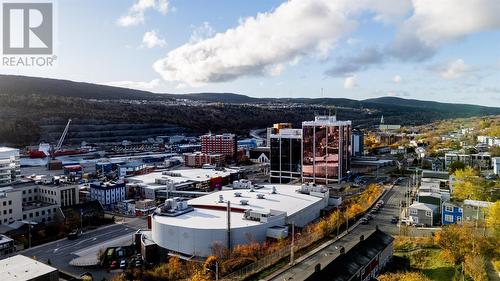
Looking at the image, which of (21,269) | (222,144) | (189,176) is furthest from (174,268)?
(222,144)

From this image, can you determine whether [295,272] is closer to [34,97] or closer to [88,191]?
[88,191]

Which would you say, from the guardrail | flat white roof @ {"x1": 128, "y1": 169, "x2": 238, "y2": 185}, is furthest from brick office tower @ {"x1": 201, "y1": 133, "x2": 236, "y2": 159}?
the guardrail

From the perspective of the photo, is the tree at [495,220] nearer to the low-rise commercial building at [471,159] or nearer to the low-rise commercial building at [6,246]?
the low-rise commercial building at [471,159]

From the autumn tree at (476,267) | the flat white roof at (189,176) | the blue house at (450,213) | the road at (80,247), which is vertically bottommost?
the road at (80,247)

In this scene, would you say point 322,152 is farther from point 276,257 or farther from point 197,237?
point 276,257

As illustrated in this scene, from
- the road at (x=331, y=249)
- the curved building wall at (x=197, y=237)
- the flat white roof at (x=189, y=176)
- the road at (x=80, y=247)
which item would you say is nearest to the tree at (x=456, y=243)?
the road at (x=331, y=249)

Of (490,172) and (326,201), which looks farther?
(490,172)

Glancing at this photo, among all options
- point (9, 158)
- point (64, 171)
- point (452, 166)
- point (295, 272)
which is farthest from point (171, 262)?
point (64, 171)
